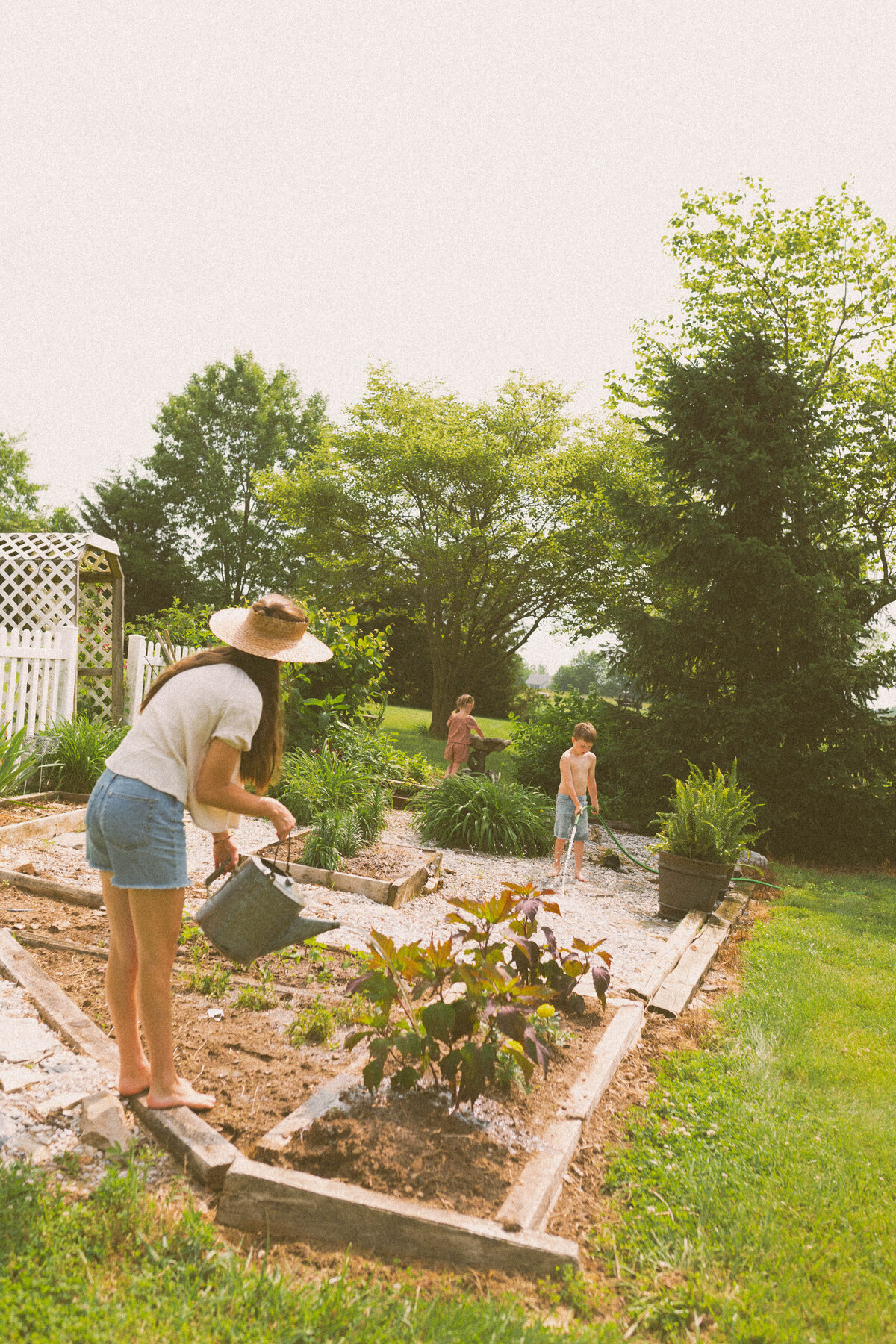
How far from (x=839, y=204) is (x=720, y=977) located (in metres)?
17.4

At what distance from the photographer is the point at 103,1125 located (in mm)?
2553

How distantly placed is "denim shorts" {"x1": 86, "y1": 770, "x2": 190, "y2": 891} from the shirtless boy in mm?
5620

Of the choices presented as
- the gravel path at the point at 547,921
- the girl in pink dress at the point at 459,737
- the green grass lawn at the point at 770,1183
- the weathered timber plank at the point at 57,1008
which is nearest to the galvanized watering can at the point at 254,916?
the weathered timber plank at the point at 57,1008

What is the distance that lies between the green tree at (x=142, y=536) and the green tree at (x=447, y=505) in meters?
10.0

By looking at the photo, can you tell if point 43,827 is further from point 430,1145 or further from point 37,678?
point 430,1145

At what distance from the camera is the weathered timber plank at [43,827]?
20.4 feet

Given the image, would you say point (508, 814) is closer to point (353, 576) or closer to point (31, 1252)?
point (31, 1252)

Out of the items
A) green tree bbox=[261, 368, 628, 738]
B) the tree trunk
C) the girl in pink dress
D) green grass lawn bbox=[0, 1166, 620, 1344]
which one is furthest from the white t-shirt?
the tree trunk

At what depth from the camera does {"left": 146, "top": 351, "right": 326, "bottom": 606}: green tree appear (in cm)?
3622

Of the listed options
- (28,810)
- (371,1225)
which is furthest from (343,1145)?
(28,810)

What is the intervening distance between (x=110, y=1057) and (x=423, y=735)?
21.7 metres

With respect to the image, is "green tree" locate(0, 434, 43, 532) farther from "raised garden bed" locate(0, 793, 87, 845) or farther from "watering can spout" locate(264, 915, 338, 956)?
"watering can spout" locate(264, 915, 338, 956)

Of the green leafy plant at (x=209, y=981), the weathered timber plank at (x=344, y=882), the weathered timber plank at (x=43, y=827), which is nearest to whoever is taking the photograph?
the green leafy plant at (x=209, y=981)

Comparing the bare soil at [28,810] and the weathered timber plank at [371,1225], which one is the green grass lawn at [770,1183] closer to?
the weathered timber plank at [371,1225]
